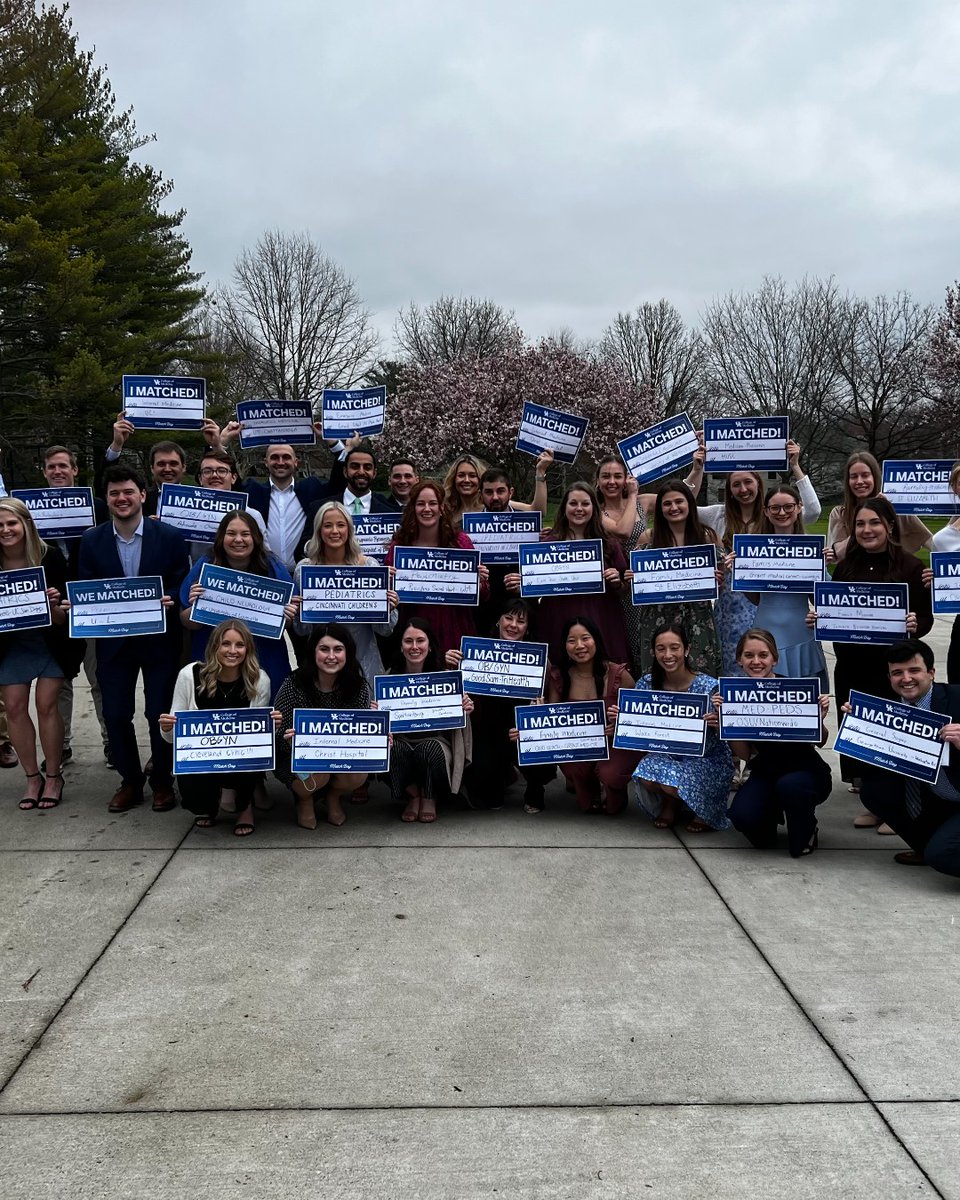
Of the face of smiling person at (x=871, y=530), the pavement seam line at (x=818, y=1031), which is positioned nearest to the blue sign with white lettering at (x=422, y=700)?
the pavement seam line at (x=818, y=1031)

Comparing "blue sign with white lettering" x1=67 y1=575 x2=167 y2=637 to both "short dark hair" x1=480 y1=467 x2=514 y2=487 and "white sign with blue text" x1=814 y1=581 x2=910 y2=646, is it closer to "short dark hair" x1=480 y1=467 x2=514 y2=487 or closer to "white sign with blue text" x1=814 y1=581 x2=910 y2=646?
"short dark hair" x1=480 y1=467 x2=514 y2=487

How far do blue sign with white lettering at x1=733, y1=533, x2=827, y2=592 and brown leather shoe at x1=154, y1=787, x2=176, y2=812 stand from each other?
11.8 feet

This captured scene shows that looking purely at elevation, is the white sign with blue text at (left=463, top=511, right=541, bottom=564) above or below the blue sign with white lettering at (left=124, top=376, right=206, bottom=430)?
below

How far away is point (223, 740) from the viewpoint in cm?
562

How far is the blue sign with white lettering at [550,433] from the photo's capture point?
7355 mm

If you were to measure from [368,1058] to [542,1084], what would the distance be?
1.92 feet

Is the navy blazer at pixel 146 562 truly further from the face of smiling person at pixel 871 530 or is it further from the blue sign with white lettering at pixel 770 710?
the face of smiling person at pixel 871 530

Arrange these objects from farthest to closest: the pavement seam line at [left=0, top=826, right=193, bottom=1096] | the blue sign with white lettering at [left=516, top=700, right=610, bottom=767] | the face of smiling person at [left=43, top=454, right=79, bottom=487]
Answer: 1. the face of smiling person at [left=43, top=454, right=79, bottom=487]
2. the blue sign with white lettering at [left=516, top=700, right=610, bottom=767]
3. the pavement seam line at [left=0, top=826, right=193, bottom=1096]

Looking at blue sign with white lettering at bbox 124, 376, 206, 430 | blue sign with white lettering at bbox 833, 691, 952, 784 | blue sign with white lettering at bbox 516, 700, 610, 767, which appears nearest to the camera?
blue sign with white lettering at bbox 833, 691, 952, 784

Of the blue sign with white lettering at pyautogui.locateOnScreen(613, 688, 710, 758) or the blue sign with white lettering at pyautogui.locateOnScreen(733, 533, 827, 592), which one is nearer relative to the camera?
the blue sign with white lettering at pyautogui.locateOnScreen(613, 688, 710, 758)

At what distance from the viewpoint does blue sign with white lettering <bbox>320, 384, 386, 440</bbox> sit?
7527 millimetres

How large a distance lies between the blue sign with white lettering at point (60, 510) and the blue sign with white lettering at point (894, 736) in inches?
190

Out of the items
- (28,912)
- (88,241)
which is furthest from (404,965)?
(88,241)

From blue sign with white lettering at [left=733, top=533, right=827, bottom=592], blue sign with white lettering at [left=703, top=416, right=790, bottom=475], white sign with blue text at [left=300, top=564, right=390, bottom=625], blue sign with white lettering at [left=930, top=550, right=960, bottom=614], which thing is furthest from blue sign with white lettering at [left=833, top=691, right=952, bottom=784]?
white sign with blue text at [left=300, top=564, right=390, bottom=625]
